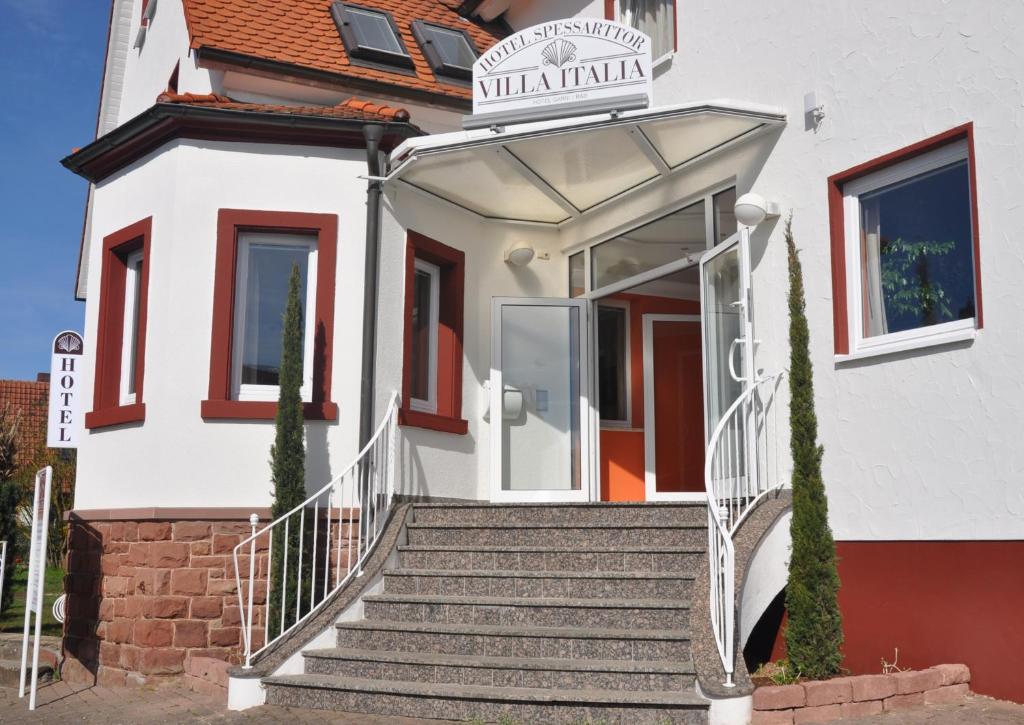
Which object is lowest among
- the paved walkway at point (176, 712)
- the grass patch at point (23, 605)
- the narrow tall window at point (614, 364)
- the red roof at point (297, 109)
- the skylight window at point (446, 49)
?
the grass patch at point (23, 605)

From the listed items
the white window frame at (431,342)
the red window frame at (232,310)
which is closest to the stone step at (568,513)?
the red window frame at (232,310)

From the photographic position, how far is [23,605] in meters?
16.5

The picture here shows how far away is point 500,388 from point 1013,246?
15.5 feet

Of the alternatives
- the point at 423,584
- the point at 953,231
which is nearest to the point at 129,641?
the point at 423,584

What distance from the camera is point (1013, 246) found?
232 inches

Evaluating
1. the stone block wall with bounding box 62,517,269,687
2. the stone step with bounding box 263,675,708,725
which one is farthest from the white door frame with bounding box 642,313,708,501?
the stone step with bounding box 263,675,708,725

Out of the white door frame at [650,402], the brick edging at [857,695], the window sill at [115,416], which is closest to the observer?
the brick edging at [857,695]

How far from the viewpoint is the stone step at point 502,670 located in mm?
5648

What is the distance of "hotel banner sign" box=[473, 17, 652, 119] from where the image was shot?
7805 mm

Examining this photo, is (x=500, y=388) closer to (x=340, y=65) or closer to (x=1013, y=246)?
(x=340, y=65)

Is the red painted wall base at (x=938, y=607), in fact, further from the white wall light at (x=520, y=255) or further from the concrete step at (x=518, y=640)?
the white wall light at (x=520, y=255)

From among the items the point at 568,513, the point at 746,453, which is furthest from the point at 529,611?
the point at 746,453

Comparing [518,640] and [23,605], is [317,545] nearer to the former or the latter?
[518,640]

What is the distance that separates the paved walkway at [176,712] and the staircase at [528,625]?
0.76 ft
